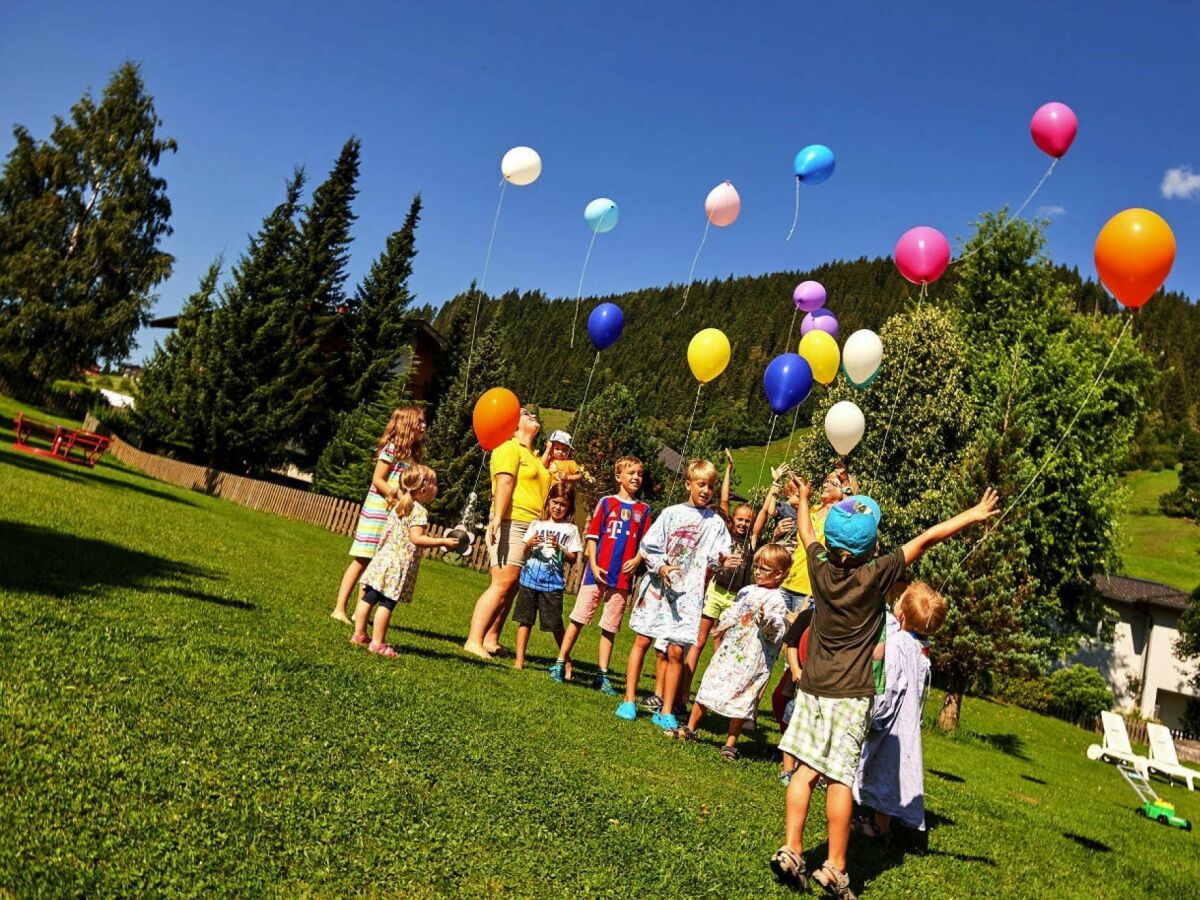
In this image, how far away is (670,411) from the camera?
245 feet

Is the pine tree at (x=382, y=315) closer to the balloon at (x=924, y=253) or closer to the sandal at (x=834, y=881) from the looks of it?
the balloon at (x=924, y=253)

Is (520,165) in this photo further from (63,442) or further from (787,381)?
(63,442)

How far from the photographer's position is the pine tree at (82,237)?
3169 centimetres

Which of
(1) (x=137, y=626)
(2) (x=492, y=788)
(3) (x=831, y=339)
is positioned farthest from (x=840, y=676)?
(3) (x=831, y=339)

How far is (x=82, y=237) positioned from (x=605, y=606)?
35089 mm

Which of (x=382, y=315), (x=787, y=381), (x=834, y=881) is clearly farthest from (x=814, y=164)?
(x=382, y=315)

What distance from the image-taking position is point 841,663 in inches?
144

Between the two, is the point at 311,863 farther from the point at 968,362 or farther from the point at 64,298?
the point at 64,298

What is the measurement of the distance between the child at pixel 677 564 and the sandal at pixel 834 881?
255 cm

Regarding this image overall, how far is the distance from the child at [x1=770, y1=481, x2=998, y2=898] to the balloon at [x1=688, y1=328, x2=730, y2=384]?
21.7ft

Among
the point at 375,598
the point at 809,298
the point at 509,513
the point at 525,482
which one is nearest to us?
the point at 375,598

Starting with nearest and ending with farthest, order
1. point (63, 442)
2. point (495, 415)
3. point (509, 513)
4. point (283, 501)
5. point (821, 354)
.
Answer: point (509, 513) → point (495, 415) → point (821, 354) → point (63, 442) → point (283, 501)

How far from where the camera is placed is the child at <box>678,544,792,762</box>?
5.59 metres

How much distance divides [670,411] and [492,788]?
7166 centimetres
